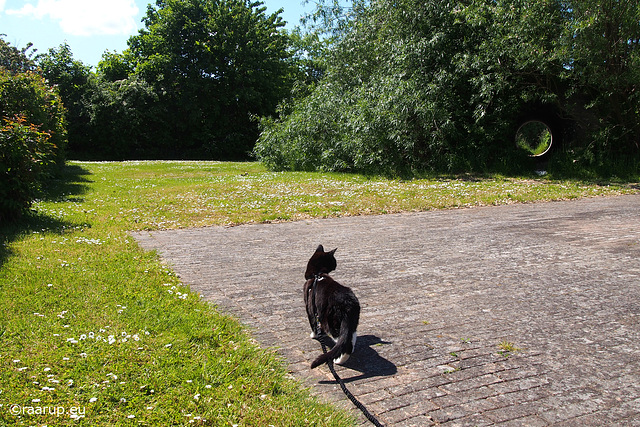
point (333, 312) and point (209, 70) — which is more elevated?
point (209, 70)

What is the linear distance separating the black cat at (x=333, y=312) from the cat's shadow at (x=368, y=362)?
0.47 ft

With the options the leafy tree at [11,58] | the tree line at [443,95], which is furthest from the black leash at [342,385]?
the leafy tree at [11,58]

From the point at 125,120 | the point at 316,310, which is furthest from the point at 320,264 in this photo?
the point at 125,120

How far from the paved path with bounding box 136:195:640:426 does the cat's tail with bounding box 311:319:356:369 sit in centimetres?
16

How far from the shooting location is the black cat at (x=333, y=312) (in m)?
3.22

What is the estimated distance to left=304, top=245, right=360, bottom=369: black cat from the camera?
322cm

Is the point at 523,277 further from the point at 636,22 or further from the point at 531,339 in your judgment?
the point at 636,22

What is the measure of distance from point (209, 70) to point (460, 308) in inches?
1745

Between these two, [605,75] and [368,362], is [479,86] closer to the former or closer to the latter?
[605,75]

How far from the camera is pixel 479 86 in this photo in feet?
57.6

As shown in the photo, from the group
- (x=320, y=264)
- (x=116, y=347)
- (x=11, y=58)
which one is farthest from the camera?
(x=11, y=58)

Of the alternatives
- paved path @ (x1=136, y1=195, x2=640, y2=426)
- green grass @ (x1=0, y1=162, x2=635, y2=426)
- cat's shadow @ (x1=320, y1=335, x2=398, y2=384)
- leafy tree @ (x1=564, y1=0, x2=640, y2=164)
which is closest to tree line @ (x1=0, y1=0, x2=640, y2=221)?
leafy tree @ (x1=564, y1=0, x2=640, y2=164)

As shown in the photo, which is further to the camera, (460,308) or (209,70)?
(209,70)

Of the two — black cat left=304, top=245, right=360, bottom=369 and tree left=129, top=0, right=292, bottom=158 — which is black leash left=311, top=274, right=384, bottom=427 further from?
tree left=129, top=0, right=292, bottom=158
